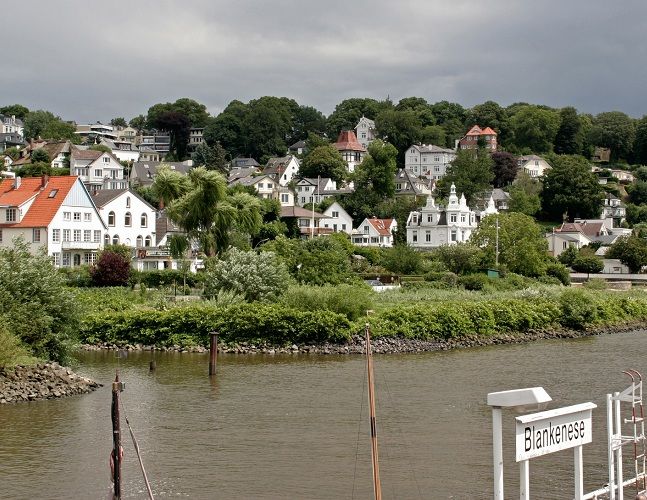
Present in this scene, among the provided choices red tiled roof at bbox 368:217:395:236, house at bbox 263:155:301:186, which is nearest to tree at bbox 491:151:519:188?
house at bbox 263:155:301:186

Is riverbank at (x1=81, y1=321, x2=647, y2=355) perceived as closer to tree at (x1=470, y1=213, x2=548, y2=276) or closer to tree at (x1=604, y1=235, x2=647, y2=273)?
tree at (x1=470, y1=213, x2=548, y2=276)

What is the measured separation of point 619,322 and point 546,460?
108ft

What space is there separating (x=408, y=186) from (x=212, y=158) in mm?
26973

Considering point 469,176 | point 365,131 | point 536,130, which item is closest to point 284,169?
point 469,176

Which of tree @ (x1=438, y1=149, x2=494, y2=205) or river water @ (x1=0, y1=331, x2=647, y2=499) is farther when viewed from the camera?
tree @ (x1=438, y1=149, x2=494, y2=205)

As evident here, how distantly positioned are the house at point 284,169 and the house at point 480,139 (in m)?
30.7

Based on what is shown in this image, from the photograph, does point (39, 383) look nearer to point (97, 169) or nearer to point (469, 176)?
point (97, 169)

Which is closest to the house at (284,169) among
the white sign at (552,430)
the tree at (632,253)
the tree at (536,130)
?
the tree at (536,130)

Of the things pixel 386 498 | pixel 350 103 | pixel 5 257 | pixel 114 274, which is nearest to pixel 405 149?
pixel 350 103

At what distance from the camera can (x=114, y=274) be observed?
184 feet

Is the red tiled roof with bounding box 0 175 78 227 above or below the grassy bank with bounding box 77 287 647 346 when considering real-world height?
above

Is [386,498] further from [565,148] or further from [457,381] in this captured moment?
[565,148]

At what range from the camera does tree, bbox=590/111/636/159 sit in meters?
159

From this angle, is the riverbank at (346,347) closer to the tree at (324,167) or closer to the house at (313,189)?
the house at (313,189)
